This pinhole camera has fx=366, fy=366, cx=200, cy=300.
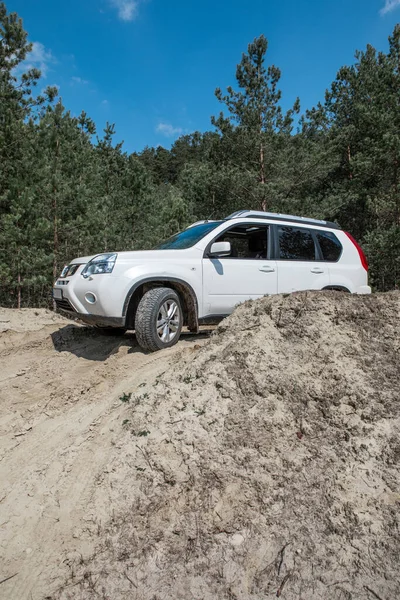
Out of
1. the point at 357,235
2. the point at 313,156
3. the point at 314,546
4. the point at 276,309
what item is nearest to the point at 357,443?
the point at 314,546

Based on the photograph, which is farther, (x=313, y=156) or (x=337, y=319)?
(x=313, y=156)

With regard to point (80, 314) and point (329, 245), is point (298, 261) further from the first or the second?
point (80, 314)

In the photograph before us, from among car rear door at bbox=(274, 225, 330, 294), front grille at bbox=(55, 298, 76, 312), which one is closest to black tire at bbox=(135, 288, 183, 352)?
front grille at bbox=(55, 298, 76, 312)

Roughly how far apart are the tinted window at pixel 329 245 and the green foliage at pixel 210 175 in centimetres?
931

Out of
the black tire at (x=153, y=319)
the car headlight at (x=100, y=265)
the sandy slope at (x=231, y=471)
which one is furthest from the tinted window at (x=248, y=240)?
the sandy slope at (x=231, y=471)

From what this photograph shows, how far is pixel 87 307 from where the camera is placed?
4.36m

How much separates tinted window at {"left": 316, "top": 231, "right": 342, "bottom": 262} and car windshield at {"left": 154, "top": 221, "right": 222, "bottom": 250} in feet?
5.61

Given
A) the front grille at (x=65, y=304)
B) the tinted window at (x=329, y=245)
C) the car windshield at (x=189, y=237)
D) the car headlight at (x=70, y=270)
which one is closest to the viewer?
the front grille at (x=65, y=304)

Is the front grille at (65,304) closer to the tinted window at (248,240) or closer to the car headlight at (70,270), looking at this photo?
the car headlight at (70,270)

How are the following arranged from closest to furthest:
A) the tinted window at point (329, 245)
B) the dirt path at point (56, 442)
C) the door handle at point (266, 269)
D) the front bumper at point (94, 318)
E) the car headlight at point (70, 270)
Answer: the dirt path at point (56, 442)
the front bumper at point (94, 318)
the car headlight at point (70, 270)
the door handle at point (266, 269)
the tinted window at point (329, 245)

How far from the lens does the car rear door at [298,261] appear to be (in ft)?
17.7

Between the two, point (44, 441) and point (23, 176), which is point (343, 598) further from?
point (23, 176)

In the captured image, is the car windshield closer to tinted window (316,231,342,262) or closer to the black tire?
the black tire

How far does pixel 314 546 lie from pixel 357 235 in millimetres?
21956
